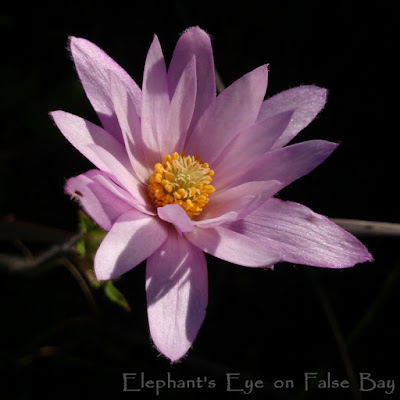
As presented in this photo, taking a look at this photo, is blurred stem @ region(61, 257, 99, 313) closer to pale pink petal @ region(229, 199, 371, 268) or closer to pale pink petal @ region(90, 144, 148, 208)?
pale pink petal @ region(90, 144, 148, 208)

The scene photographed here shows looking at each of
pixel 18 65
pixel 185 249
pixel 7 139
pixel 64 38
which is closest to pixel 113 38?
Answer: pixel 64 38

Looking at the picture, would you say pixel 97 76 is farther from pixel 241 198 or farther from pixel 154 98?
pixel 241 198

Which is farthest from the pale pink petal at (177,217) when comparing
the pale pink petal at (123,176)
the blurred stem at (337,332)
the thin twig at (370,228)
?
the blurred stem at (337,332)

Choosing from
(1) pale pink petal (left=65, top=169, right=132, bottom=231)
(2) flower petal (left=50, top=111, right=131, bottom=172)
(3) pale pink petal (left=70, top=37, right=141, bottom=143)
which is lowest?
(1) pale pink petal (left=65, top=169, right=132, bottom=231)

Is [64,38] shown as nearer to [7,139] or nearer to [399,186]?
[7,139]

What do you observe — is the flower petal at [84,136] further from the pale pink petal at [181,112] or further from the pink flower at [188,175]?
the pale pink petal at [181,112]

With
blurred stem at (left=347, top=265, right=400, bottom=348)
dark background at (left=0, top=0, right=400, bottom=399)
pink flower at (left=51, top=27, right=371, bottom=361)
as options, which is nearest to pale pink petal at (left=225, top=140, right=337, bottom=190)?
pink flower at (left=51, top=27, right=371, bottom=361)
